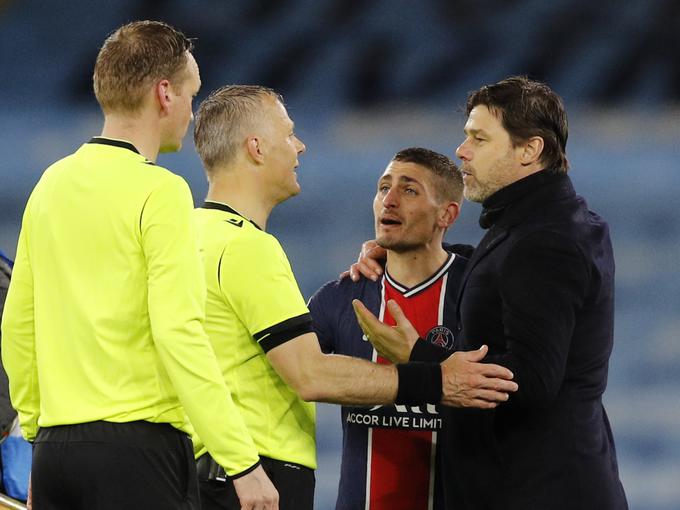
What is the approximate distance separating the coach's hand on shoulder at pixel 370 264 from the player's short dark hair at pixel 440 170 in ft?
0.72

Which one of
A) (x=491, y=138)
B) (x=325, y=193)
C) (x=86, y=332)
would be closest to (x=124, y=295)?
(x=86, y=332)

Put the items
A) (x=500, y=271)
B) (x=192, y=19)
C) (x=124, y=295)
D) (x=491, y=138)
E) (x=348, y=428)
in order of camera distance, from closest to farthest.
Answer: (x=124, y=295)
(x=500, y=271)
(x=491, y=138)
(x=348, y=428)
(x=192, y=19)

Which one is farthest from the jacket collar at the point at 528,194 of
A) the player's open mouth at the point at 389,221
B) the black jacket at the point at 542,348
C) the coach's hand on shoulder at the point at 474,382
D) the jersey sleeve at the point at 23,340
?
the jersey sleeve at the point at 23,340

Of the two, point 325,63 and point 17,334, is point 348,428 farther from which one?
point 325,63

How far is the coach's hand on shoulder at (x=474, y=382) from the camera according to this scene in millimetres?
2113

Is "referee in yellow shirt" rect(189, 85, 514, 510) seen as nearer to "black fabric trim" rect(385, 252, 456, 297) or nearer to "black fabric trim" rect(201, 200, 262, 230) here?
"black fabric trim" rect(201, 200, 262, 230)

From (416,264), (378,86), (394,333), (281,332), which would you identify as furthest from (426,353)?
(378,86)

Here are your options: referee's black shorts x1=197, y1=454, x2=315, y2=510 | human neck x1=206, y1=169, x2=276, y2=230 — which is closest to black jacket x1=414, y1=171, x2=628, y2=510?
referee's black shorts x1=197, y1=454, x2=315, y2=510

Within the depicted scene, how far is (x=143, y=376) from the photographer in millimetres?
1879

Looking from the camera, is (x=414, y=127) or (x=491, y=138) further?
(x=414, y=127)

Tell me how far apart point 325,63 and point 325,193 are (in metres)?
0.64

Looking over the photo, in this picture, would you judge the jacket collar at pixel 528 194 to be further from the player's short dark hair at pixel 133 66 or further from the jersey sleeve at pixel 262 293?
the player's short dark hair at pixel 133 66

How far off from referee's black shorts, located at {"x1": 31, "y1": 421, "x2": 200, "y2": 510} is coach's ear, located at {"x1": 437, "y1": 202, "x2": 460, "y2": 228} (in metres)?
1.21

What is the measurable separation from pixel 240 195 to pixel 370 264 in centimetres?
67
